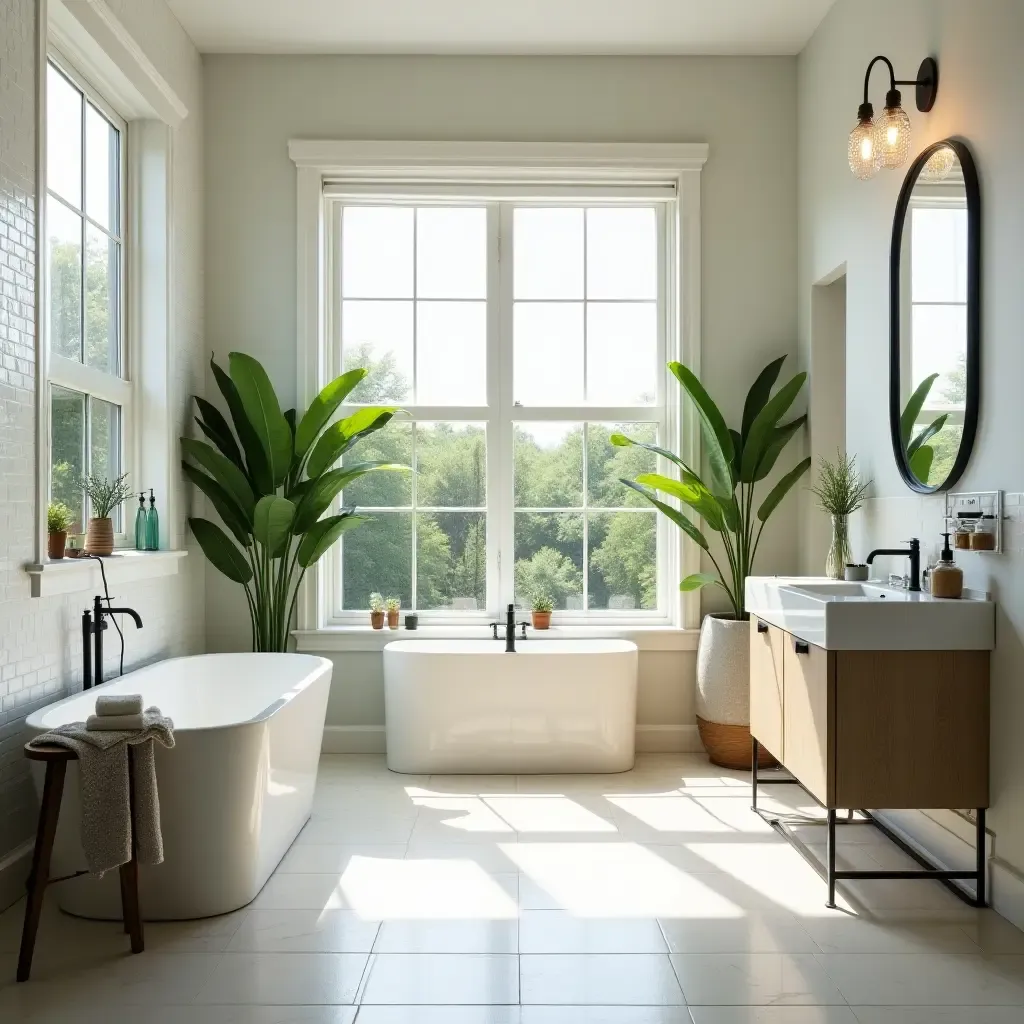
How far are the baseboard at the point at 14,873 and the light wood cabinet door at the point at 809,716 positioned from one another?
2459mm

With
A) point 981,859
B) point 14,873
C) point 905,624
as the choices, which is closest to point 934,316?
point 905,624

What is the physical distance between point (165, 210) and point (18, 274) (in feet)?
4.49

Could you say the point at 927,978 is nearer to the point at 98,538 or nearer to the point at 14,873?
the point at 14,873

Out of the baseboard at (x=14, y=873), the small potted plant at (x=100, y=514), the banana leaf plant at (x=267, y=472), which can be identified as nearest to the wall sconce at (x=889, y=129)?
the banana leaf plant at (x=267, y=472)

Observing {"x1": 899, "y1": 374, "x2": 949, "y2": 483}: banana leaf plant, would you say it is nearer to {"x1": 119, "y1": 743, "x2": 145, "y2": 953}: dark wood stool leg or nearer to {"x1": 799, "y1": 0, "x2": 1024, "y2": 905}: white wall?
{"x1": 799, "y1": 0, "x2": 1024, "y2": 905}: white wall

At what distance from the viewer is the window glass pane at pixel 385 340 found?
5.08 m

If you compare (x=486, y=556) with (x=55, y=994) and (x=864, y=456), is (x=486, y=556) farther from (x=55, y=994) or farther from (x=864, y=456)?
(x=55, y=994)

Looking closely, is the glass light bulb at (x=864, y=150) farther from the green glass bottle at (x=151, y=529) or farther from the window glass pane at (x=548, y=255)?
the green glass bottle at (x=151, y=529)

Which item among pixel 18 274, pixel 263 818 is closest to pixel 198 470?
pixel 18 274

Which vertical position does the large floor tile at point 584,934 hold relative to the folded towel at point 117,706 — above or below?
below

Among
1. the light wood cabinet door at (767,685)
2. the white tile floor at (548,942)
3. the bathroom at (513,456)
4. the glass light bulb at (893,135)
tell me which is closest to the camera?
the white tile floor at (548,942)

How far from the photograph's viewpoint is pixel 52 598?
3.35 m

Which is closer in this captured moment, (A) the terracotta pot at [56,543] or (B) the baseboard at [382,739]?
(A) the terracotta pot at [56,543]

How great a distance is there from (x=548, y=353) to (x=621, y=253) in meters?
0.63
